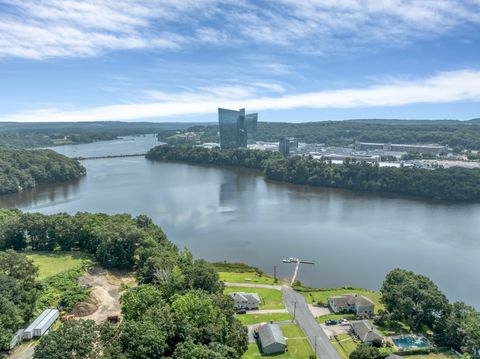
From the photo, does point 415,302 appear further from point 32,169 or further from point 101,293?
point 32,169

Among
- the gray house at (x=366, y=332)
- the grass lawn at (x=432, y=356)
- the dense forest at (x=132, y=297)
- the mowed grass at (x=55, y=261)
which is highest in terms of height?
the dense forest at (x=132, y=297)

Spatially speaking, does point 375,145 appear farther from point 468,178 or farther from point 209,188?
point 209,188

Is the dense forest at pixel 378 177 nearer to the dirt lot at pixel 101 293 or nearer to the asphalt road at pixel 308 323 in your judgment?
the asphalt road at pixel 308 323

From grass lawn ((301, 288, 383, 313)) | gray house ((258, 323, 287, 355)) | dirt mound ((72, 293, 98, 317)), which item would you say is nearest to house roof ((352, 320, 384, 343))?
grass lawn ((301, 288, 383, 313))

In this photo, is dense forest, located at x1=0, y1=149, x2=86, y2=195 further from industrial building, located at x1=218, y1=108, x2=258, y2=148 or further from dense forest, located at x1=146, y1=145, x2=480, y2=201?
industrial building, located at x1=218, y1=108, x2=258, y2=148

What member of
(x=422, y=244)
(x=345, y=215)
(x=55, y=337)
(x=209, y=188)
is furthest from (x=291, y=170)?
(x=55, y=337)

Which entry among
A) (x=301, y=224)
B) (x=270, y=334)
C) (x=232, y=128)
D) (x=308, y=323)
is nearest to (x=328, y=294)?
(x=308, y=323)

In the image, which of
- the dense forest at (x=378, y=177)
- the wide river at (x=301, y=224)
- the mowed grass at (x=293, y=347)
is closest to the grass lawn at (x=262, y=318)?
the mowed grass at (x=293, y=347)
